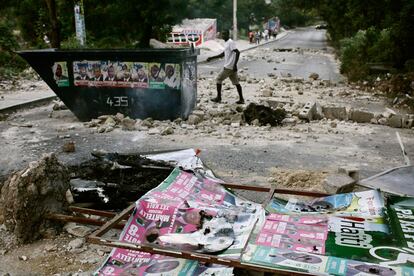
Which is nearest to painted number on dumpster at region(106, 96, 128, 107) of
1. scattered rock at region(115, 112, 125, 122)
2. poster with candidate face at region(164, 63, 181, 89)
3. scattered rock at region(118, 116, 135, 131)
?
scattered rock at region(115, 112, 125, 122)

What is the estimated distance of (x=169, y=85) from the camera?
24.6ft

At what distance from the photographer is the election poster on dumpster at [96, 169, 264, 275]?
8.50 ft

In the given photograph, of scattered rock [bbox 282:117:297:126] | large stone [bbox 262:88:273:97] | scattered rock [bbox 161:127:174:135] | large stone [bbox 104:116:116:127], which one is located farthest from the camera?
large stone [bbox 262:88:273:97]

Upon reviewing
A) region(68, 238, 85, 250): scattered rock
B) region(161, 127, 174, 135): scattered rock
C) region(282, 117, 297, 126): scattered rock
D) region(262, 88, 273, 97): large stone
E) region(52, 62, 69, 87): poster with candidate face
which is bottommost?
region(262, 88, 273, 97): large stone

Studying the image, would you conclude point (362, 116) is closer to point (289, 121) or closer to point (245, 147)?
point (289, 121)

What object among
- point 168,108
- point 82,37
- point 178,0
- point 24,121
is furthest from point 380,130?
point 178,0

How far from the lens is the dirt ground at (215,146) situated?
330cm

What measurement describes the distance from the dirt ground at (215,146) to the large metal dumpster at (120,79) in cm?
32

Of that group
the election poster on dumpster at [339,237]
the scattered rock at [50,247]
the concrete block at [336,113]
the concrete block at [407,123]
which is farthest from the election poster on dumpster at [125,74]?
the election poster on dumpster at [339,237]

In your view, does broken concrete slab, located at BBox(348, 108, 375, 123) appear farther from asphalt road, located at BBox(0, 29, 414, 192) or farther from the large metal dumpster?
the large metal dumpster

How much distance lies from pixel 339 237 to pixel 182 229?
0.95 metres

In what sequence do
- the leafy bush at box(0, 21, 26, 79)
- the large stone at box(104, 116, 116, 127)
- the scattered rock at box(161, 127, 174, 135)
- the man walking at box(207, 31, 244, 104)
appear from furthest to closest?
the leafy bush at box(0, 21, 26, 79)
the man walking at box(207, 31, 244, 104)
the large stone at box(104, 116, 116, 127)
the scattered rock at box(161, 127, 174, 135)

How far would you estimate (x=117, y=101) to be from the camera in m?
7.73

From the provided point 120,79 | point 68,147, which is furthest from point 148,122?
point 68,147
